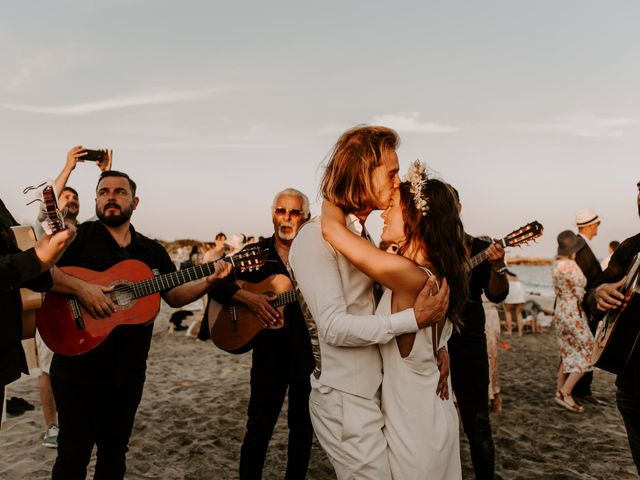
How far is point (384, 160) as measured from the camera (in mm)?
2121

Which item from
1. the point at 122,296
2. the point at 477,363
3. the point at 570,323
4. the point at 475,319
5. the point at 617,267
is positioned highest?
the point at 617,267

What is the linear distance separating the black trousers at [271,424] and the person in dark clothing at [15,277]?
158cm

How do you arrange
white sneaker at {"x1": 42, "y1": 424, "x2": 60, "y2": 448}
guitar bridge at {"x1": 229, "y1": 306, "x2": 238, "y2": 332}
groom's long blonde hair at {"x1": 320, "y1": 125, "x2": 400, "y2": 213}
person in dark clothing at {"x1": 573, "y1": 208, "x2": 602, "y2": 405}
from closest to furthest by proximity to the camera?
1. groom's long blonde hair at {"x1": 320, "y1": 125, "x2": 400, "y2": 213}
2. guitar bridge at {"x1": 229, "y1": 306, "x2": 238, "y2": 332}
3. white sneaker at {"x1": 42, "y1": 424, "x2": 60, "y2": 448}
4. person in dark clothing at {"x1": 573, "y1": 208, "x2": 602, "y2": 405}

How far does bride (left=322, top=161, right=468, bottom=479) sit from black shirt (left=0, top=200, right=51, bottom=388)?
1.43 meters

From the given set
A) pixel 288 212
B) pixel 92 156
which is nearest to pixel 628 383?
pixel 288 212

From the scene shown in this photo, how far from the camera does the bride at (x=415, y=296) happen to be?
1912 mm

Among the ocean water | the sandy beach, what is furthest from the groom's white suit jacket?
the ocean water

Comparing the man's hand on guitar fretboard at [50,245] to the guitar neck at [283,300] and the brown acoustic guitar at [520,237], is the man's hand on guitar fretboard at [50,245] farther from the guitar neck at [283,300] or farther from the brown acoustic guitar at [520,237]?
the brown acoustic guitar at [520,237]

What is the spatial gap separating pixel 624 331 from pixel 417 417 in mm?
1750

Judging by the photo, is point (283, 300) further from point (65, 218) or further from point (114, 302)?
point (65, 218)

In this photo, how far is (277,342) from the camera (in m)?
3.85

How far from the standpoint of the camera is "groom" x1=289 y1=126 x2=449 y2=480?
192 centimetres

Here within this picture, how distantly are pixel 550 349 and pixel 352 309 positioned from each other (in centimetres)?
1173

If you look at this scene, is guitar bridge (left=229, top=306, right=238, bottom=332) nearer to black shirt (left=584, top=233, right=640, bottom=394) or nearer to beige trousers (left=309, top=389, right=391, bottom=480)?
beige trousers (left=309, top=389, right=391, bottom=480)
